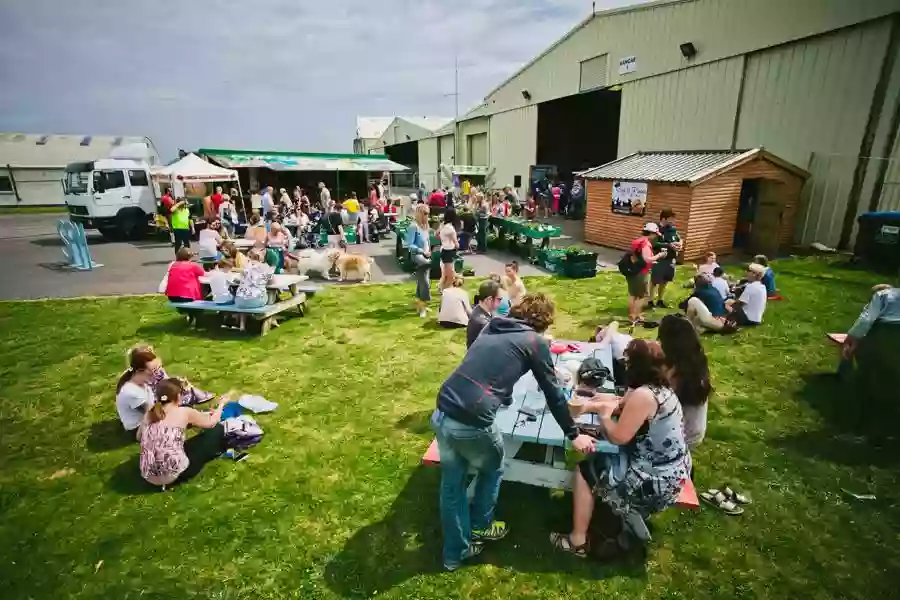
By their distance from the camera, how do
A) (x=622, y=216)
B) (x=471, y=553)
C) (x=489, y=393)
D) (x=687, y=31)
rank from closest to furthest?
(x=489, y=393), (x=471, y=553), (x=622, y=216), (x=687, y=31)

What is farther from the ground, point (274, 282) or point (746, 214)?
point (746, 214)

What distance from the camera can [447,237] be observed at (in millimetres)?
8906

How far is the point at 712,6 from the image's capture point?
14.7 m

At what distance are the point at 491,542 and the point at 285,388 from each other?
3563mm

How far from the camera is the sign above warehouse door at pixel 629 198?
13656mm

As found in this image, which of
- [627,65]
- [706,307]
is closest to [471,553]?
[706,307]

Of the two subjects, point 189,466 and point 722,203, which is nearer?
Answer: point 189,466

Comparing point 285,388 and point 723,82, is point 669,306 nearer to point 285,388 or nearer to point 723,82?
point 285,388

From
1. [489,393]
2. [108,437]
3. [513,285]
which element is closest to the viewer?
[489,393]

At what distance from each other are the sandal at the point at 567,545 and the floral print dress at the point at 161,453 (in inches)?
125

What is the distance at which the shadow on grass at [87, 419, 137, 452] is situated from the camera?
15.5ft

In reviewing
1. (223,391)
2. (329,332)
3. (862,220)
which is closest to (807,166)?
(862,220)

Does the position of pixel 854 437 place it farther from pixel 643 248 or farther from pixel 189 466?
pixel 189 466

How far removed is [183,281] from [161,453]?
15.6ft
